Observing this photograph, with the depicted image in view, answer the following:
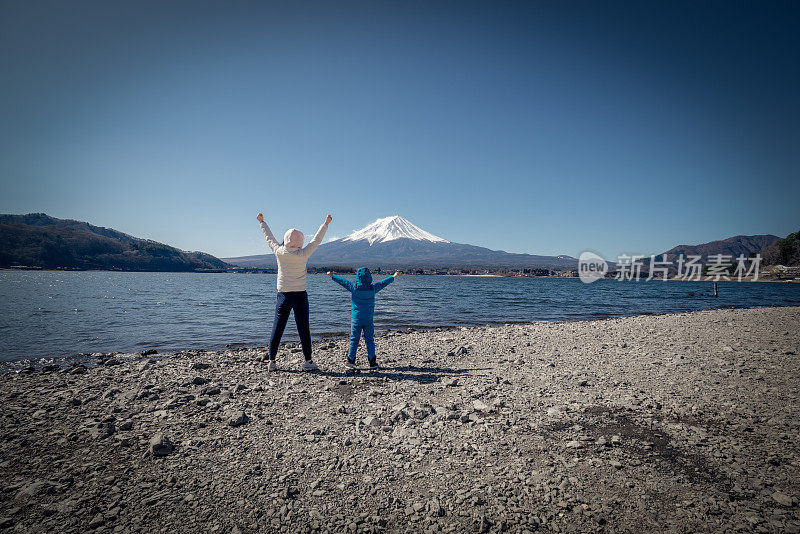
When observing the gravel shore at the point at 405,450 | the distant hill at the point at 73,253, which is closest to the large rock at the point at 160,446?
the gravel shore at the point at 405,450

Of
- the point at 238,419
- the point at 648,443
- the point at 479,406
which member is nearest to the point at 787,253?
the point at 648,443

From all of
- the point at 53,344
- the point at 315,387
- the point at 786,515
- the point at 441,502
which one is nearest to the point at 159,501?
the point at 441,502

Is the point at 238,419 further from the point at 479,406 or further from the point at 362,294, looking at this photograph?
the point at 479,406

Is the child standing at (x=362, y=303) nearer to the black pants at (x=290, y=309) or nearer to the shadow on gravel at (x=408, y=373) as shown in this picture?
the shadow on gravel at (x=408, y=373)

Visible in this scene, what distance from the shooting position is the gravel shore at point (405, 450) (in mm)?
3445

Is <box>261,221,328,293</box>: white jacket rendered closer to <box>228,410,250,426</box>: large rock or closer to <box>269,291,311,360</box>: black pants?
<box>269,291,311,360</box>: black pants

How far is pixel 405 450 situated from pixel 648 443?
3.79 m

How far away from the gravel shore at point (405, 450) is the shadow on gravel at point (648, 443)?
1.3 inches

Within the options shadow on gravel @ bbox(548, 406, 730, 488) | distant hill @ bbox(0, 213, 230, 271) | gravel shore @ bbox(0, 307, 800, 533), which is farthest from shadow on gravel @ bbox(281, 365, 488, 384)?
distant hill @ bbox(0, 213, 230, 271)

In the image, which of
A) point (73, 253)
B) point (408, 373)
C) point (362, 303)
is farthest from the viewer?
point (73, 253)

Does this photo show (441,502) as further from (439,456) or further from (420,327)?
(420,327)

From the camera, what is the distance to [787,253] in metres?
95.3

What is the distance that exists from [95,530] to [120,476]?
1.11 meters

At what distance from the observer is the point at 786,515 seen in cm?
334
